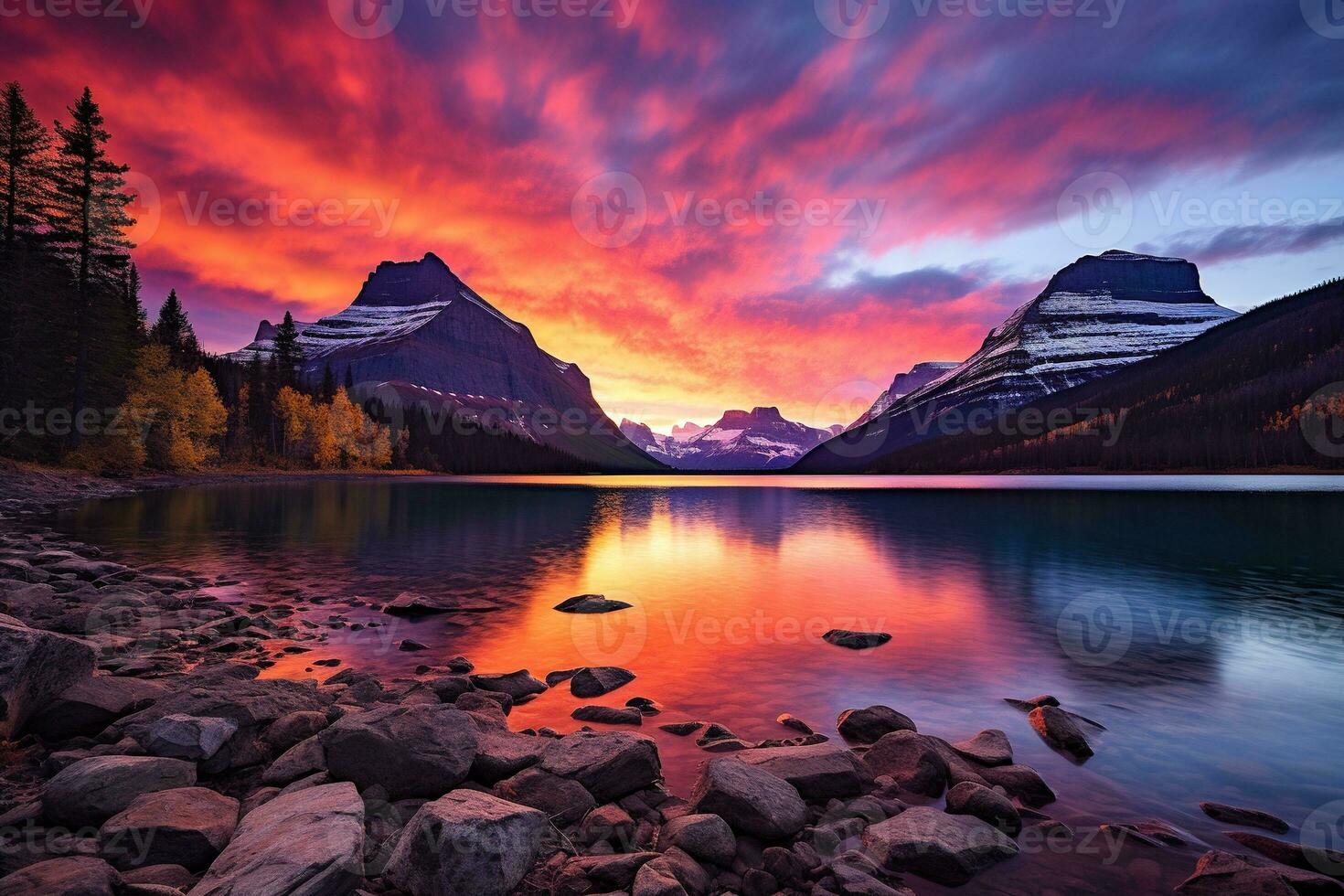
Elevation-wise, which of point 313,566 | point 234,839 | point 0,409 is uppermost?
point 0,409

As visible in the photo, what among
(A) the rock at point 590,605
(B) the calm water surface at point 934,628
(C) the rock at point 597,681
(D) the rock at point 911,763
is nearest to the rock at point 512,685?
(B) the calm water surface at point 934,628

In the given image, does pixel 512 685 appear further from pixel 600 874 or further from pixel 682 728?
pixel 600 874

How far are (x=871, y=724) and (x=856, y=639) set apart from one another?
753cm

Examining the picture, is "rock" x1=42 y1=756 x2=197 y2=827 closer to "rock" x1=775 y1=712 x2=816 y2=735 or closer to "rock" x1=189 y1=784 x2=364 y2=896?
"rock" x1=189 y1=784 x2=364 y2=896

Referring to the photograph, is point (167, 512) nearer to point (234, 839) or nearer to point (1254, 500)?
point (234, 839)

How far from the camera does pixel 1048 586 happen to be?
30453mm

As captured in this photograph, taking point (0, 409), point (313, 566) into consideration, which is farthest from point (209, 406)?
point (313, 566)

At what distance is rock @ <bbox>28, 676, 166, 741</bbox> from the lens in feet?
30.1

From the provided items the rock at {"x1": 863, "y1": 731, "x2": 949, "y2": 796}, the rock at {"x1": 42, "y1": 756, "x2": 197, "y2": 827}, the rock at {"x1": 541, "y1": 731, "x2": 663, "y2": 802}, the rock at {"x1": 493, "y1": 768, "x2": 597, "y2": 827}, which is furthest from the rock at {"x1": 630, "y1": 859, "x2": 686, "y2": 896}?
the rock at {"x1": 42, "y1": 756, "x2": 197, "y2": 827}

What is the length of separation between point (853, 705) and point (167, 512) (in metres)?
60.0

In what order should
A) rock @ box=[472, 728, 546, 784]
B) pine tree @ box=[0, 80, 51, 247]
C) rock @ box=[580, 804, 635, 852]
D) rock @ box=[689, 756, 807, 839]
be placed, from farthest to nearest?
pine tree @ box=[0, 80, 51, 247], rock @ box=[472, 728, 546, 784], rock @ box=[689, 756, 807, 839], rock @ box=[580, 804, 635, 852]

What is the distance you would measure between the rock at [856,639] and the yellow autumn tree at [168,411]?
282 ft

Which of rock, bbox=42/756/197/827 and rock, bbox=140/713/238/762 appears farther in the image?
rock, bbox=140/713/238/762

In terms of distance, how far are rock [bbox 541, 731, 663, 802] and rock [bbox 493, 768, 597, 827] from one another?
20 cm
